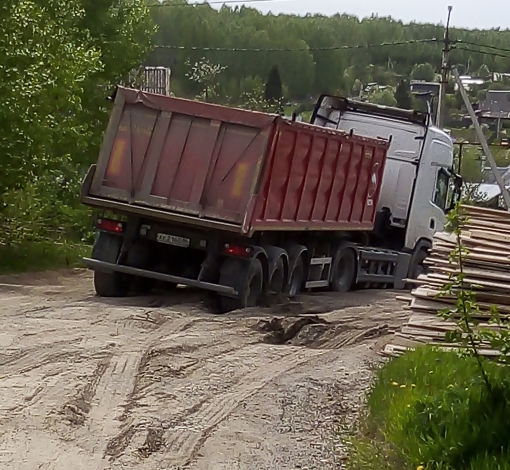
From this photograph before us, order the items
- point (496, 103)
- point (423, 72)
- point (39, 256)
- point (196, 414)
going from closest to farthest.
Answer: point (196, 414)
point (39, 256)
point (496, 103)
point (423, 72)

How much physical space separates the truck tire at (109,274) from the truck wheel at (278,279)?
2076mm

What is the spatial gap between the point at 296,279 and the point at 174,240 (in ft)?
10.1

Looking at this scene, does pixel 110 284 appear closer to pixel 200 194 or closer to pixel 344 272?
pixel 200 194

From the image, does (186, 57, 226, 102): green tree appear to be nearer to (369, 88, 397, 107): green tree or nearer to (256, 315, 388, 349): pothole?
(369, 88, 397, 107): green tree

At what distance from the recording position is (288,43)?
5600 centimetres

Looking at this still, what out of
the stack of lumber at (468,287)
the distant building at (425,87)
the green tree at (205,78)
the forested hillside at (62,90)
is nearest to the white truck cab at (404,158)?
the forested hillside at (62,90)

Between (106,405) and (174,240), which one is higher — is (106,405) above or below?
below

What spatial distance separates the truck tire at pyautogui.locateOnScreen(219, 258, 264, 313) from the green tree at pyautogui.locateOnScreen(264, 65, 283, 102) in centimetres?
3442

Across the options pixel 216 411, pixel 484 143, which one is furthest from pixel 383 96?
pixel 216 411

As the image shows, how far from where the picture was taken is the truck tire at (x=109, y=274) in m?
14.4

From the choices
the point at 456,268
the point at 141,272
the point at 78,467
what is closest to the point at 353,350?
the point at 456,268

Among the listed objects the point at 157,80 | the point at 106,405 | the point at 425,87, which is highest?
the point at 425,87

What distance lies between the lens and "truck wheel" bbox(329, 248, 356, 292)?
60.4 feet

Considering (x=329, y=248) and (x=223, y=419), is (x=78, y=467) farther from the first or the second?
(x=329, y=248)
